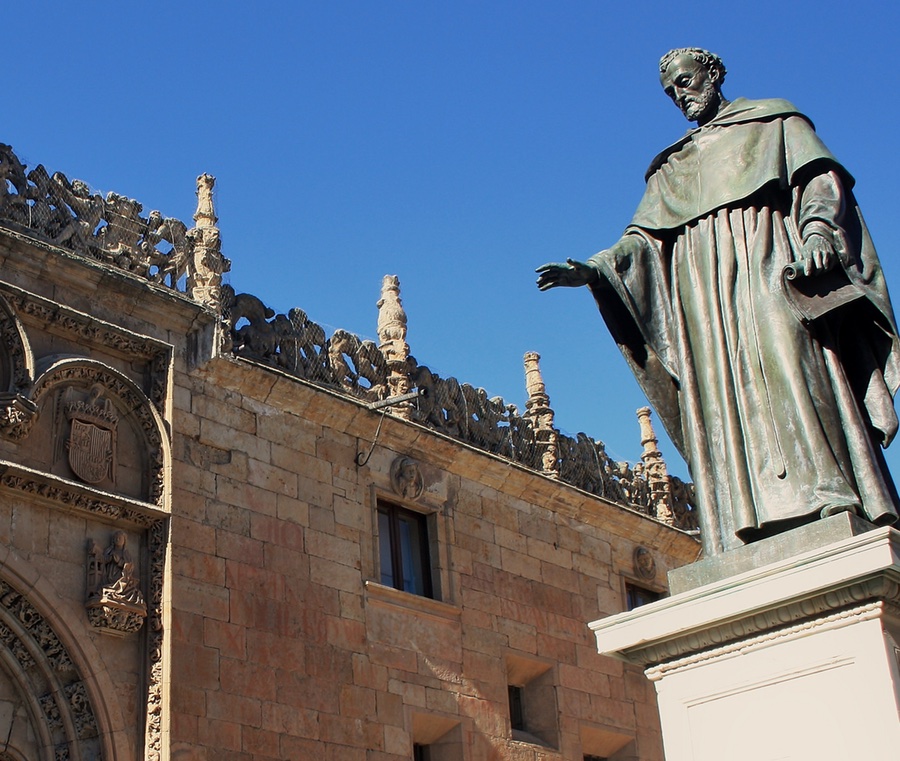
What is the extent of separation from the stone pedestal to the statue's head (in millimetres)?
2147

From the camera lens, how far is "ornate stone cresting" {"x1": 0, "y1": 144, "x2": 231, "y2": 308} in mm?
12914

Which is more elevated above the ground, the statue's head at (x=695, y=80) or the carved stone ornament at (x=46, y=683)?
the statue's head at (x=695, y=80)

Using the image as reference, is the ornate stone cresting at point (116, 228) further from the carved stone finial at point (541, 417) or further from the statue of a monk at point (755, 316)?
the statue of a monk at point (755, 316)

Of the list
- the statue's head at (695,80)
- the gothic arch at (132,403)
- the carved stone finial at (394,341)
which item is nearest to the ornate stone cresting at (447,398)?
the carved stone finial at (394,341)

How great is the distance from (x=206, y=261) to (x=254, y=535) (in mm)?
2817

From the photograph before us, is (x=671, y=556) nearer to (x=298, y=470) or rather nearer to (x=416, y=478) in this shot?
(x=416, y=478)

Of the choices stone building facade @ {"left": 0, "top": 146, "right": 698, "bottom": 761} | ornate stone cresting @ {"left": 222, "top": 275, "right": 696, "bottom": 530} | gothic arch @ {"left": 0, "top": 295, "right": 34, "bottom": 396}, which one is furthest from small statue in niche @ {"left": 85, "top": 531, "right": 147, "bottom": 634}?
ornate stone cresting @ {"left": 222, "top": 275, "right": 696, "bottom": 530}

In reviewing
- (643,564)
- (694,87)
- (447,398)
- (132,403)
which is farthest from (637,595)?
(694,87)

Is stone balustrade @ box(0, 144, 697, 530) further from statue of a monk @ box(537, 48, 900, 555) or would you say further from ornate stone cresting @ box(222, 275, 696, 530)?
statue of a monk @ box(537, 48, 900, 555)

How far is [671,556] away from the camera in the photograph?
1919cm

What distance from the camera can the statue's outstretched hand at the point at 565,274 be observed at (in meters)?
5.77

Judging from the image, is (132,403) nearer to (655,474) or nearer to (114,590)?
(114,590)

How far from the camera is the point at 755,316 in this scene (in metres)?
5.61

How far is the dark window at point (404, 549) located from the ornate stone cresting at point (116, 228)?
10.6 ft
